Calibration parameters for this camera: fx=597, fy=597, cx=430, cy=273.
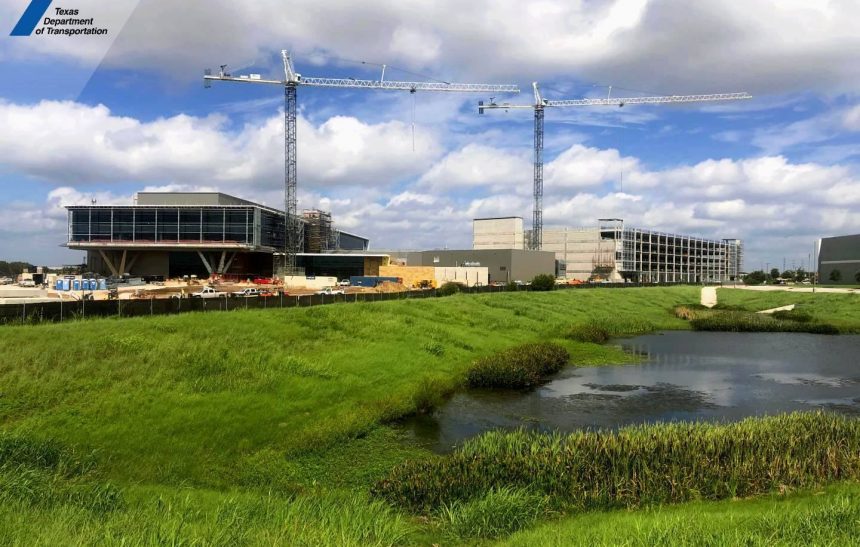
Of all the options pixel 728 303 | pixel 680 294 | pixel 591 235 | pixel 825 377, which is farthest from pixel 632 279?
pixel 825 377

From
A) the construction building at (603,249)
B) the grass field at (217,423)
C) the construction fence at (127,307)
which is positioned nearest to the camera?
the grass field at (217,423)

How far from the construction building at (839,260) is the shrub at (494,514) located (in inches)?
5343

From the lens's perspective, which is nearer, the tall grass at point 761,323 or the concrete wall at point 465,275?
the tall grass at point 761,323

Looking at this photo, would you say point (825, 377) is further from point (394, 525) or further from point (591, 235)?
point (591, 235)

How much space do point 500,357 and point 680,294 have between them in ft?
243

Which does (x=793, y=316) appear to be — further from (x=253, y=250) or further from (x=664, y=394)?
(x=253, y=250)

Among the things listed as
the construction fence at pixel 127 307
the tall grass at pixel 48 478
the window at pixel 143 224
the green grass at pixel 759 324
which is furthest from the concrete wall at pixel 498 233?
Answer: the tall grass at pixel 48 478

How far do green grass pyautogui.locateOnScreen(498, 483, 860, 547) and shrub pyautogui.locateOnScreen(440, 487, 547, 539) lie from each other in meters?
0.63

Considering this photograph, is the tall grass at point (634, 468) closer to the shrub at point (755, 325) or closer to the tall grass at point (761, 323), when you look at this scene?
the shrub at point (755, 325)

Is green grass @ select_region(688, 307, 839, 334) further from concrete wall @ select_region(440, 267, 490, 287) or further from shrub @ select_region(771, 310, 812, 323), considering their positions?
concrete wall @ select_region(440, 267, 490, 287)

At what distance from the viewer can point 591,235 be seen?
163750 mm

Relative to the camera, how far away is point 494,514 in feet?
41.0

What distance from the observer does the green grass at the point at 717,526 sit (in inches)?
367

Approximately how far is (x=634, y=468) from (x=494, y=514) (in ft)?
13.1
